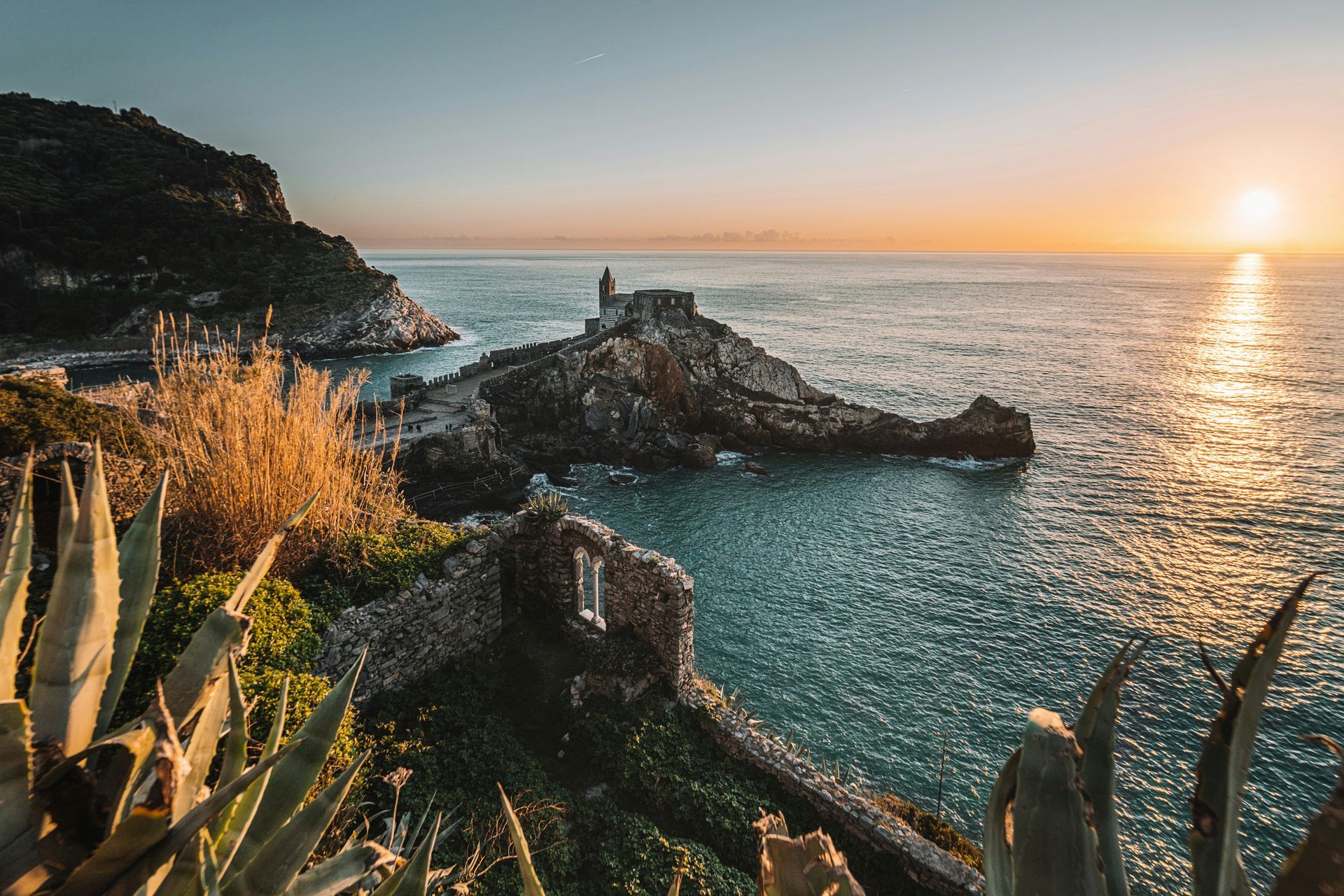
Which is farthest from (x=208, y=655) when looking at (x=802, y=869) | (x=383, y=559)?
(x=383, y=559)

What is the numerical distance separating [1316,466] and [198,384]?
150ft

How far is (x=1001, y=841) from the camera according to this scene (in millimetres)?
1614

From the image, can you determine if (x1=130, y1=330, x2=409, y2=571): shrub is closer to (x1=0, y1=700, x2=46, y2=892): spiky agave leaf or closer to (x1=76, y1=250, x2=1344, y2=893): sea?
(x1=0, y1=700, x2=46, y2=892): spiky agave leaf

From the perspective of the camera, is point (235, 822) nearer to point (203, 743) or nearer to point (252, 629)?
point (203, 743)

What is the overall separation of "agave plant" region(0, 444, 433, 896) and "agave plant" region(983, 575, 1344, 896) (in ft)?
6.10

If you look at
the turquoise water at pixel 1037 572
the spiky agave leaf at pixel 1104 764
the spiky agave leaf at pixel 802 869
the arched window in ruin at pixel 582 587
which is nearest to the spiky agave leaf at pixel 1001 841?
the spiky agave leaf at pixel 1104 764

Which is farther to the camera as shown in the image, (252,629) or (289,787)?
(252,629)

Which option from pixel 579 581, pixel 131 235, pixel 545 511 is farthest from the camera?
pixel 131 235

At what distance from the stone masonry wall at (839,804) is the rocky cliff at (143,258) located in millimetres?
48717

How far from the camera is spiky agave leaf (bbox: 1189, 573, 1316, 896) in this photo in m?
1.20

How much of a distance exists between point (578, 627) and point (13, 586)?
389 inches

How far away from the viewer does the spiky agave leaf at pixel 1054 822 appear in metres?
1.42

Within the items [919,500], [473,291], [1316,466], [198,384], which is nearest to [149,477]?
[198,384]

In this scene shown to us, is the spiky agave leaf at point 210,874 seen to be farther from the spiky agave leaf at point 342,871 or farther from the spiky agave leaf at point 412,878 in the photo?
the spiky agave leaf at point 342,871
